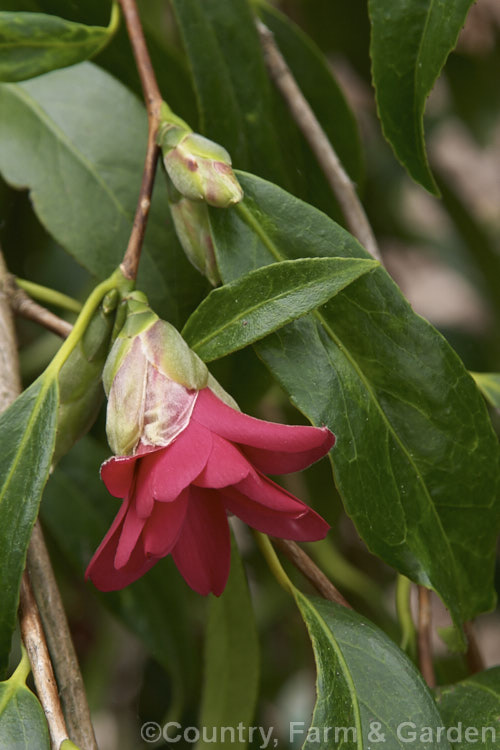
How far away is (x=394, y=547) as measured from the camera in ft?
1.82

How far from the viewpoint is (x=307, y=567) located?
60 cm

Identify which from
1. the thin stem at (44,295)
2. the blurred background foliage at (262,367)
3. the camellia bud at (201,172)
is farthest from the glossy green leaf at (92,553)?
the camellia bud at (201,172)

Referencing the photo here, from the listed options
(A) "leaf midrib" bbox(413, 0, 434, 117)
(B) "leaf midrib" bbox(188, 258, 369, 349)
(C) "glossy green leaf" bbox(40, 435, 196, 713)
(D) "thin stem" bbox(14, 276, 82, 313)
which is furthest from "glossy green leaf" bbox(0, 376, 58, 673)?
(C) "glossy green leaf" bbox(40, 435, 196, 713)

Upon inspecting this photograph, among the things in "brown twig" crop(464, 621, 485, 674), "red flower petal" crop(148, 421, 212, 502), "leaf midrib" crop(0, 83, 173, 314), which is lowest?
"brown twig" crop(464, 621, 485, 674)

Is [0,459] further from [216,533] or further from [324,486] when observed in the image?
[324,486]

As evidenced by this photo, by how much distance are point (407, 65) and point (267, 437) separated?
297 mm

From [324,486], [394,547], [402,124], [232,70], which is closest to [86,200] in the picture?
[232,70]

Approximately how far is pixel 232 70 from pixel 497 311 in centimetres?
80

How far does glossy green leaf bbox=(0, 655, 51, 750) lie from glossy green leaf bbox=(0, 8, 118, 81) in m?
0.41

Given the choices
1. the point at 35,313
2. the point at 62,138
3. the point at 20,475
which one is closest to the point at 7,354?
the point at 35,313

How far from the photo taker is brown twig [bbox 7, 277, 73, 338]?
2.14 ft

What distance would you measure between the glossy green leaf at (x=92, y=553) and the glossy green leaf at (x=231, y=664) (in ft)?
0.51

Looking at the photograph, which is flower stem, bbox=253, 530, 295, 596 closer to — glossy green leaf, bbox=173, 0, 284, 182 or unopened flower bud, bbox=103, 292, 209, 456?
unopened flower bud, bbox=103, 292, 209, 456

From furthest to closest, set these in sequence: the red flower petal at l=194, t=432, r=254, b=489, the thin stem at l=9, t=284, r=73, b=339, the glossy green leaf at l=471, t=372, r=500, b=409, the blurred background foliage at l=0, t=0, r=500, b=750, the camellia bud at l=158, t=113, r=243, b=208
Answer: the blurred background foliage at l=0, t=0, r=500, b=750 → the glossy green leaf at l=471, t=372, r=500, b=409 → the thin stem at l=9, t=284, r=73, b=339 → the camellia bud at l=158, t=113, r=243, b=208 → the red flower petal at l=194, t=432, r=254, b=489
